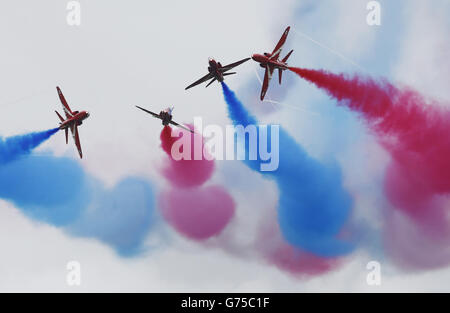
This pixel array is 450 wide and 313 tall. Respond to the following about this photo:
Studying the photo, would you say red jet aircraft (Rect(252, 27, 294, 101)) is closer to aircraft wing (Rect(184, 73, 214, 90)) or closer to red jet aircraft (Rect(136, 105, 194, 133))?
aircraft wing (Rect(184, 73, 214, 90))

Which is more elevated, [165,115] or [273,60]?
[273,60]

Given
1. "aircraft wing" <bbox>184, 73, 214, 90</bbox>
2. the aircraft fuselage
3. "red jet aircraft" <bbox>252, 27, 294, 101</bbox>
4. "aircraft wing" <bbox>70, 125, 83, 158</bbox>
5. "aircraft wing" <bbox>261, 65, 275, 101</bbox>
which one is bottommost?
"aircraft wing" <bbox>70, 125, 83, 158</bbox>

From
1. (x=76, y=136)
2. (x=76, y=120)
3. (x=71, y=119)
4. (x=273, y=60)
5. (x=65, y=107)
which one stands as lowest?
(x=76, y=136)

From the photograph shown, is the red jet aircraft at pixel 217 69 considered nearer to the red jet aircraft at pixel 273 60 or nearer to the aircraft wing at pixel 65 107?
the red jet aircraft at pixel 273 60

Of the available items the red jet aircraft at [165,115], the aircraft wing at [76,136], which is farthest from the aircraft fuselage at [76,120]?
the red jet aircraft at [165,115]

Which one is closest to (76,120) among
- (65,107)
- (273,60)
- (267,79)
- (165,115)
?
(65,107)

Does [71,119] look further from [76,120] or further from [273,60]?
[273,60]

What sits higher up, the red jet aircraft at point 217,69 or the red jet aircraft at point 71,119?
the red jet aircraft at point 217,69

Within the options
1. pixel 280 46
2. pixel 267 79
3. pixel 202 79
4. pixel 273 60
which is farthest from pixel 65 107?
pixel 280 46

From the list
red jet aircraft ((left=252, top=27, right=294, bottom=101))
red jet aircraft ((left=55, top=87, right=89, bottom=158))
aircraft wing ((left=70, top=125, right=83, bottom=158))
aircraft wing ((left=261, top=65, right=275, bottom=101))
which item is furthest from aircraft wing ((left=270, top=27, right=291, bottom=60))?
aircraft wing ((left=70, top=125, right=83, bottom=158))

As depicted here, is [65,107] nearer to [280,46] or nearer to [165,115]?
[165,115]

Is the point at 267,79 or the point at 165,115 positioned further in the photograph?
the point at 267,79

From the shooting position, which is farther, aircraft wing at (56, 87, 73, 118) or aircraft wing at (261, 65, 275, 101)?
aircraft wing at (56, 87, 73, 118)
